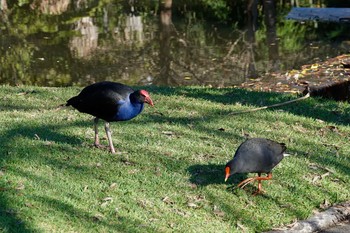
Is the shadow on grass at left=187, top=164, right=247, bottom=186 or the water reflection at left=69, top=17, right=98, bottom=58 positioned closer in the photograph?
the shadow on grass at left=187, top=164, right=247, bottom=186

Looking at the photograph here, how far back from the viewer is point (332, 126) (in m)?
9.51

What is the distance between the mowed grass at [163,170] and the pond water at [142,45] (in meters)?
4.85

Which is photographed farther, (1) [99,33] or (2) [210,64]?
(1) [99,33]

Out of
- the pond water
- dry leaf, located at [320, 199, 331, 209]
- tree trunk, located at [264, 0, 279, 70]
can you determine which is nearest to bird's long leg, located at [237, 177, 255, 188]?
dry leaf, located at [320, 199, 331, 209]

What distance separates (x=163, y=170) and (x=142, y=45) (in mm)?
10302

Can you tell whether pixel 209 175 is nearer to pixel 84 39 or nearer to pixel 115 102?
pixel 115 102

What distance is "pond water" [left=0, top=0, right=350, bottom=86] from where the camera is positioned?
1508cm

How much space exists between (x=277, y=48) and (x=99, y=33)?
4.70 metres

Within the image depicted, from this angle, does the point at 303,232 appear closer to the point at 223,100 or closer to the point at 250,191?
the point at 250,191

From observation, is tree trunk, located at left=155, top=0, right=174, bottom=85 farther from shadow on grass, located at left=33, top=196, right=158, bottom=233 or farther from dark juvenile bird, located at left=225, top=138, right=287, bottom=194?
shadow on grass, located at left=33, top=196, right=158, bottom=233

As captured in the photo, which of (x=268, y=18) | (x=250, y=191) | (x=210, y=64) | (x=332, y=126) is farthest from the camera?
(x=268, y=18)

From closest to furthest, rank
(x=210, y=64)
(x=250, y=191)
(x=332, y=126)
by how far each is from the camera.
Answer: (x=250, y=191), (x=332, y=126), (x=210, y=64)

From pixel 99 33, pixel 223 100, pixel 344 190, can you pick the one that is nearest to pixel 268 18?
pixel 99 33

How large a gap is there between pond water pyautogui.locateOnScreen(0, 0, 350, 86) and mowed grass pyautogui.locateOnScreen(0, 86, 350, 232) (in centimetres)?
485
